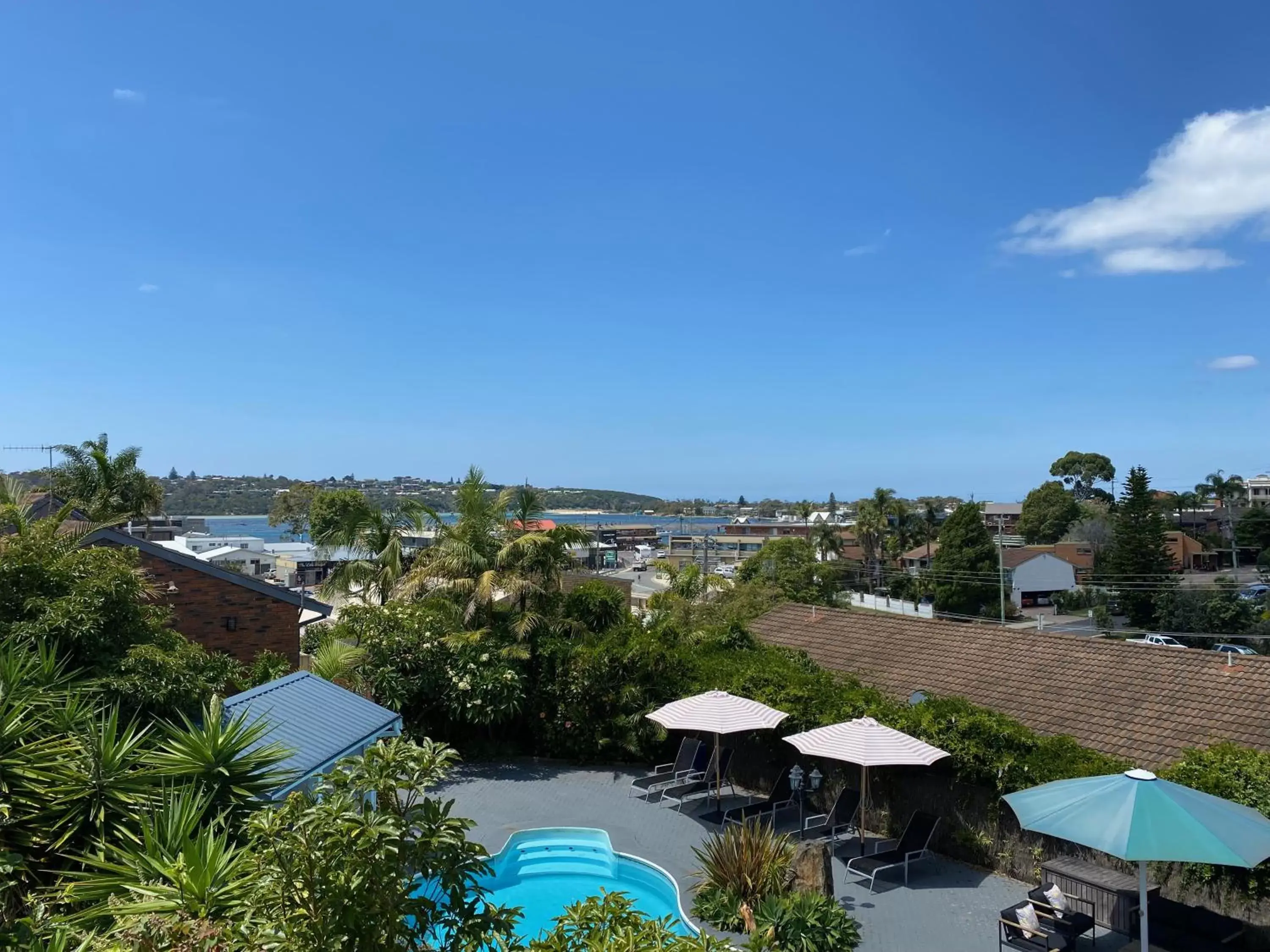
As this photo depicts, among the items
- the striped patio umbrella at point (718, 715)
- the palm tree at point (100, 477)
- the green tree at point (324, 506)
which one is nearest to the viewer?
the striped patio umbrella at point (718, 715)

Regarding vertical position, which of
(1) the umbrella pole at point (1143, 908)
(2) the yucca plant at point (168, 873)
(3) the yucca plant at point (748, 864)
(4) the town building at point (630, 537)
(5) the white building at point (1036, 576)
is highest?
(2) the yucca plant at point (168, 873)

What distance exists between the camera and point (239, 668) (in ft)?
46.0

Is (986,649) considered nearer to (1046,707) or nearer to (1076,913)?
(1046,707)

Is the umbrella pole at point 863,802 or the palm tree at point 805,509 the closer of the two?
the umbrella pole at point 863,802

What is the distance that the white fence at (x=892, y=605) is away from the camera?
5132 cm

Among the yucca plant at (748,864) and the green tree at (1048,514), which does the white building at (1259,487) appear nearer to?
the green tree at (1048,514)

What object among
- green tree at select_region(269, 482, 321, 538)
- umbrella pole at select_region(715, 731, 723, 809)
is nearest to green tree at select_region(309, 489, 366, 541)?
green tree at select_region(269, 482, 321, 538)

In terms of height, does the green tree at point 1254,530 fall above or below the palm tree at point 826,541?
above

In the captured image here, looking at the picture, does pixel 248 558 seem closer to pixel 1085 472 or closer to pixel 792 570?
pixel 792 570

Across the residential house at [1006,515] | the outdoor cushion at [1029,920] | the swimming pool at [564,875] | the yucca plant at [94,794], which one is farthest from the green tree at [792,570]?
the residential house at [1006,515]

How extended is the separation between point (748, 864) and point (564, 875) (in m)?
3.10

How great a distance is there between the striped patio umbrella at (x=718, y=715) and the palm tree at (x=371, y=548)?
32.1ft

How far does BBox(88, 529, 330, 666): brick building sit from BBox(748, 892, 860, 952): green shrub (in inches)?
523

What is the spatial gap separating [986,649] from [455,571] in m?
10.0
